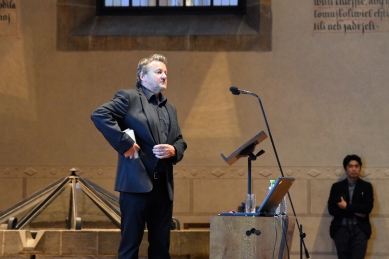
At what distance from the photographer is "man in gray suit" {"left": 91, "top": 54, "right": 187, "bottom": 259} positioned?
506 cm

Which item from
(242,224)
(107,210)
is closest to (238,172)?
(107,210)

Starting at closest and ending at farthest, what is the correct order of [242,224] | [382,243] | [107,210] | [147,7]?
[242,224], [107,210], [382,243], [147,7]

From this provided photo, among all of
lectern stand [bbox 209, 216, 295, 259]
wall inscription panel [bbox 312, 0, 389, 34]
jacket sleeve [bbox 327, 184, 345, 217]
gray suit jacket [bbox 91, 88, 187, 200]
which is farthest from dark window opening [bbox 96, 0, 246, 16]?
lectern stand [bbox 209, 216, 295, 259]

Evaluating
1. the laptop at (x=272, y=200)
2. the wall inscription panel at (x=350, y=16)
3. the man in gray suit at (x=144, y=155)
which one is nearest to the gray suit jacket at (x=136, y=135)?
the man in gray suit at (x=144, y=155)

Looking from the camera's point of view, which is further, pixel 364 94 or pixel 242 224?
pixel 364 94

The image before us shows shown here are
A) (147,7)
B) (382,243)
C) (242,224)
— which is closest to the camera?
(242,224)

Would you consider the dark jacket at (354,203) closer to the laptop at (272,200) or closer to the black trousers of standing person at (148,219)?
the laptop at (272,200)

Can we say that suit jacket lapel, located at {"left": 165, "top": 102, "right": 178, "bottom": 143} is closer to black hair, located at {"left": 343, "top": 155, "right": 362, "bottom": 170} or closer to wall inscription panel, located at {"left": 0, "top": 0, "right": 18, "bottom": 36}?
black hair, located at {"left": 343, "top": 155, "right": 362, "bottom": 170}

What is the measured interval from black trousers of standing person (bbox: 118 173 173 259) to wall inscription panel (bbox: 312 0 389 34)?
522 cm

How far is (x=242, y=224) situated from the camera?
5102 mm

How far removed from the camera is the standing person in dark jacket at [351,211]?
30.0ft

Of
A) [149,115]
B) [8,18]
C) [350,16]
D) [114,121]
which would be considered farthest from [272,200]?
[8,18]

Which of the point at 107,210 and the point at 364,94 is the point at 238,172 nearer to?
the point at 364,94

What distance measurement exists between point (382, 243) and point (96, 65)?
177 inches
